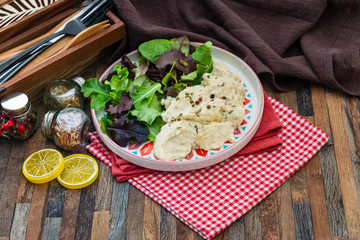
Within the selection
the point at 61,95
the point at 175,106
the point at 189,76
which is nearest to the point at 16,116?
the point at 61,95

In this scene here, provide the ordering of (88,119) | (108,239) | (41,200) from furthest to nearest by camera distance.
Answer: (88,119), (41,200), (108,239)

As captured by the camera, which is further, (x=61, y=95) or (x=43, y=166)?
(x=61, y=95)

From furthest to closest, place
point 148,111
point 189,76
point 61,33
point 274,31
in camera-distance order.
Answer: point 274,31
point 61,33
point 189,76
point 148,111

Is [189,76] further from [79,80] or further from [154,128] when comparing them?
[79,80]

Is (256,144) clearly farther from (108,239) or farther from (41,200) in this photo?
A: (41,200)

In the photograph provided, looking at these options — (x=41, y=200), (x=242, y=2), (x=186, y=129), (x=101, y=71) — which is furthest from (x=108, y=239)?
(x=242, y=2)

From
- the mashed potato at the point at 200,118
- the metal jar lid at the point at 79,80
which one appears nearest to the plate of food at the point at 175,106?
the mashed potato at the point at 200,118

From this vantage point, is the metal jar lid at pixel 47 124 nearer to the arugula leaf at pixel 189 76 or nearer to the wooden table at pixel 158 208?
the wooden table at pixel 158 208

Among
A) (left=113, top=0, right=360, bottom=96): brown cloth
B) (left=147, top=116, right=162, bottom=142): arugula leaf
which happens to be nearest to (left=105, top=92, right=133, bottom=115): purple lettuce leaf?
(left=147, top=116, right=162, bottom=142): arugula leaf
